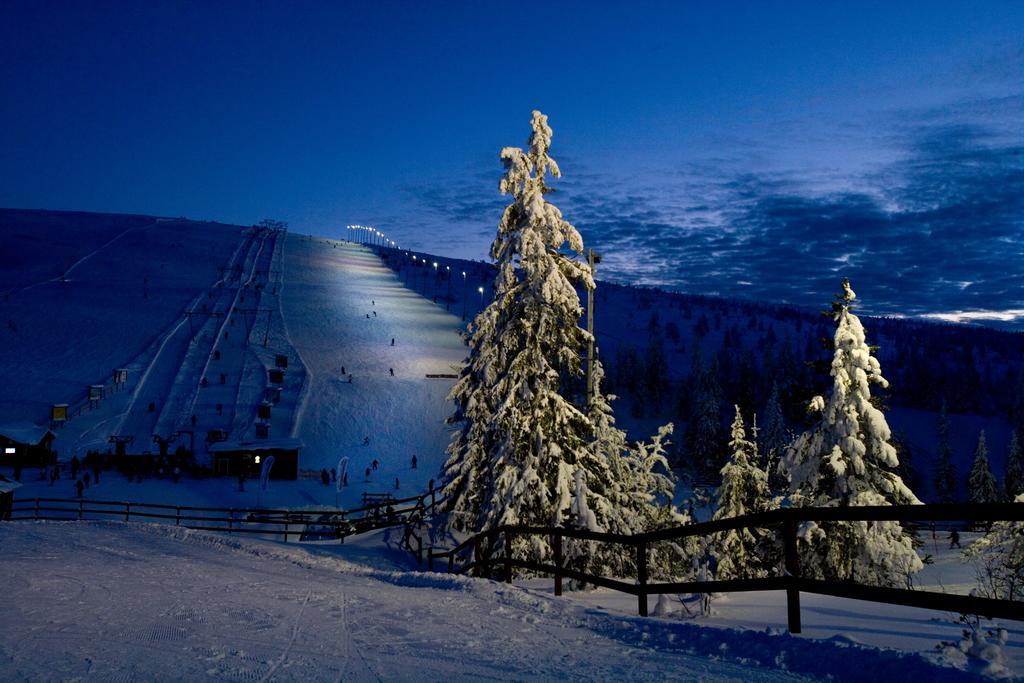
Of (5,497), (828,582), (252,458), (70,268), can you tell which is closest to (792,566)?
(828,582)

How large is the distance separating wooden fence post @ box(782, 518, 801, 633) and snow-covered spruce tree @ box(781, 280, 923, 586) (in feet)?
38.7

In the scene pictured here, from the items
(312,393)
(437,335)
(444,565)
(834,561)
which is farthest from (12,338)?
(834,561)

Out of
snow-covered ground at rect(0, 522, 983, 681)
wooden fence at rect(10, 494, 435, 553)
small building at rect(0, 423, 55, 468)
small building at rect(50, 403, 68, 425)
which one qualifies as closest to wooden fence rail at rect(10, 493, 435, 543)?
wooden fence at rect(10, 494, 435, 553)

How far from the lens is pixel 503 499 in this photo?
1611cm

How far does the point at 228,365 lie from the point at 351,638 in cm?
6916

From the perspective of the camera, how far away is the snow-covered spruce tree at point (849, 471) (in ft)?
56.6

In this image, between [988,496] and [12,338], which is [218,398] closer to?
[12,338]

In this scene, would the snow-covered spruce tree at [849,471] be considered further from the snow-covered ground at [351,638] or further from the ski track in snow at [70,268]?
the ski track in snow at [70,268]

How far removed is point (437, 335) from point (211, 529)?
69693 millimetres

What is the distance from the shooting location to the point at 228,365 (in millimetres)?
70250

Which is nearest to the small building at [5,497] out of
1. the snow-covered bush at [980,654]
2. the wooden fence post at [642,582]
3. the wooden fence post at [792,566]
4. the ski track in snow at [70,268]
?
the wooden fence post at [642,582]

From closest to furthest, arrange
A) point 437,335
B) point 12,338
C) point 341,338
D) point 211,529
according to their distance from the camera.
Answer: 1. point 211,529
2. point 12,338
3. point 341,338
4. point 437,335

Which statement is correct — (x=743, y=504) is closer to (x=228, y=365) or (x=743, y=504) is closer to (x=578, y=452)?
(x=578, y=452)

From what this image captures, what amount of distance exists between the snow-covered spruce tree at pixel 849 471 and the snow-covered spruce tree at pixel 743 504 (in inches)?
50.4
